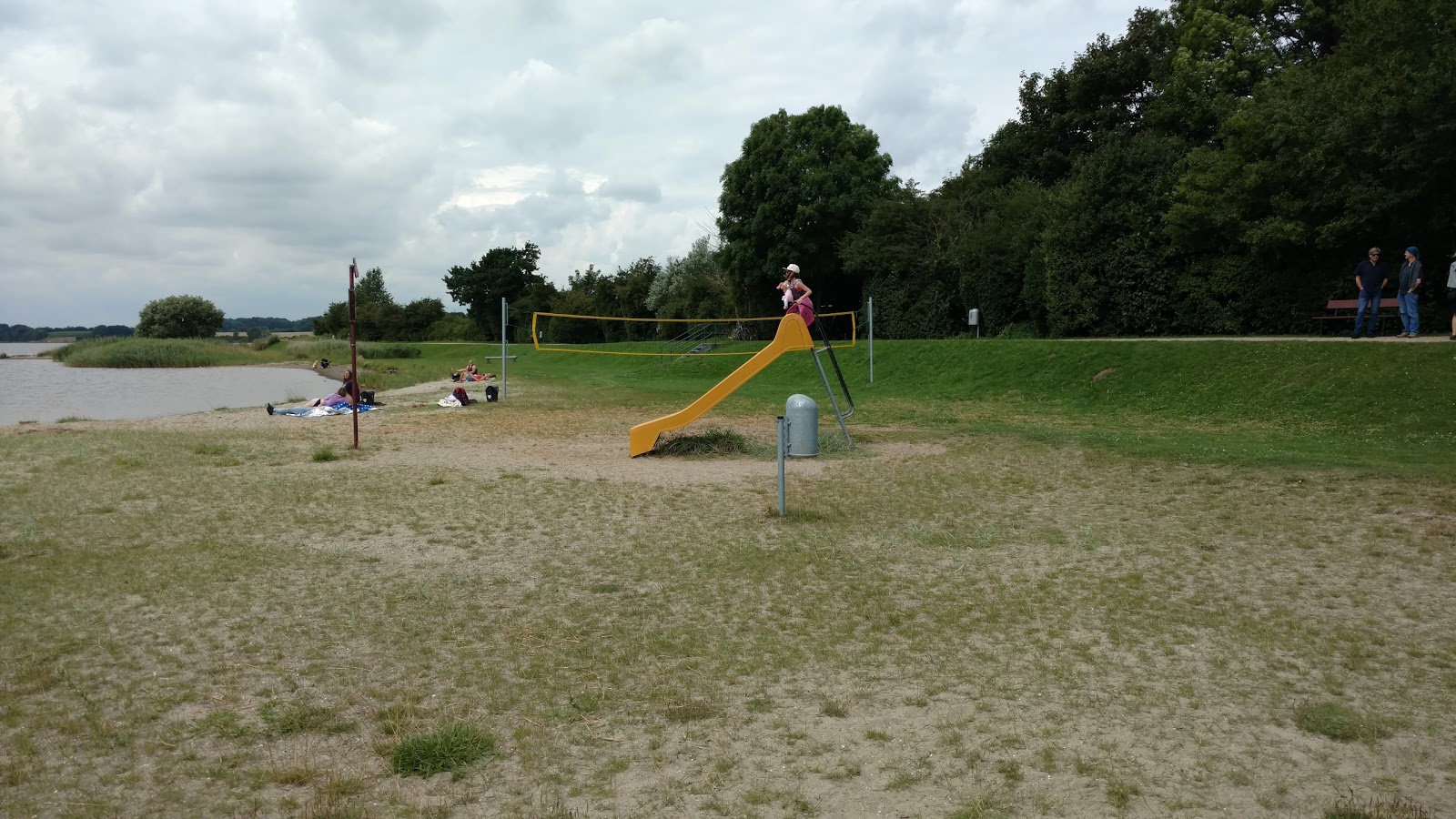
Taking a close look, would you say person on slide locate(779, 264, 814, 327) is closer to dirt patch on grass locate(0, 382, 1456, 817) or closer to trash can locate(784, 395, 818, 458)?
trash can locate(784, 395, 818, 458)

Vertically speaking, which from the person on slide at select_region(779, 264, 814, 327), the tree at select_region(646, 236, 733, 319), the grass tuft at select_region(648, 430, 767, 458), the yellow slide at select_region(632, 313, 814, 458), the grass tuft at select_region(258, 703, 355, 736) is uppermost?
the tree at select_region(646, 236, 733, 319)

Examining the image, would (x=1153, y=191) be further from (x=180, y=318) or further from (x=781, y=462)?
(x=180, y=318)

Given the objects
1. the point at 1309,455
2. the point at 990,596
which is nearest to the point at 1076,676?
the point at 990,596

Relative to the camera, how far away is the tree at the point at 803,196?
4238cm

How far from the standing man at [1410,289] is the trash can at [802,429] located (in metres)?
10.9

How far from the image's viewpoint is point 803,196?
42.7 m

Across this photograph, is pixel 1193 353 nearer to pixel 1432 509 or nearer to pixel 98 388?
pixel 1432 509

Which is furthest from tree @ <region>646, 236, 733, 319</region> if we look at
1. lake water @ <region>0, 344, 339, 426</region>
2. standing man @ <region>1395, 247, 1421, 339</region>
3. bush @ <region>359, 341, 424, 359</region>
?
standing man @ <region>1395, 247, 1421, 339</region>

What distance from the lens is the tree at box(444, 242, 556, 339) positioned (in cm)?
7944

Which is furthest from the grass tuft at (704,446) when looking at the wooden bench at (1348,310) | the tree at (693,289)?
the tree at (693,289)

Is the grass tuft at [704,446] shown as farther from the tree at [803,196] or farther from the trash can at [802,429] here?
the tree at [803,196]

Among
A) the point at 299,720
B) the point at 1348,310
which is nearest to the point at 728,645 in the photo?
the point at 299,720

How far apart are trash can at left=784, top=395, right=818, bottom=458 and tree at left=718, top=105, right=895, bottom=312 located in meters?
30.0

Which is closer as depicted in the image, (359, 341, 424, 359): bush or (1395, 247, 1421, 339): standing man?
(1395, 247, 1421, 339): standing man
